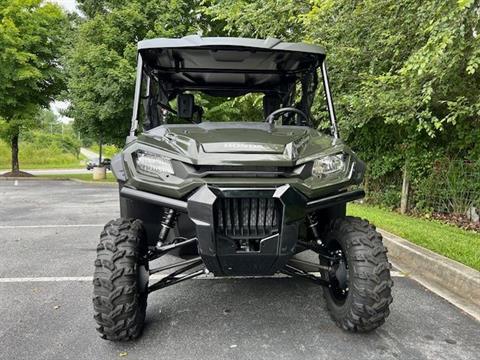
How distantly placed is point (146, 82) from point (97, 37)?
1303cm

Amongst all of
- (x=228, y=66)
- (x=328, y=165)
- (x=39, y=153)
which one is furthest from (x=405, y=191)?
(x=39, y=153)

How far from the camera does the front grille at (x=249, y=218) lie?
2506 mm

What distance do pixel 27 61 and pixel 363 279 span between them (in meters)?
18.6

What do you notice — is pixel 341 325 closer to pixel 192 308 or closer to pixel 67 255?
pixel 192 308

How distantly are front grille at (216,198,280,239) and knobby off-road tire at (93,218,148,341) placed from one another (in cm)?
67

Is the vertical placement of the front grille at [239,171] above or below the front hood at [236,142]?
below

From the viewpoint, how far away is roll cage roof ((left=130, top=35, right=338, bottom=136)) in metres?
3.18

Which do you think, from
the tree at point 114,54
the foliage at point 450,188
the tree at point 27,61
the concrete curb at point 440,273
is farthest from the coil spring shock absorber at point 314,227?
the tree at point 27,61

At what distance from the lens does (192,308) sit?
11.0ft

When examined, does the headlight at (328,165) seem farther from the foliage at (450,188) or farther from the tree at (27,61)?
the tree at (27,61)

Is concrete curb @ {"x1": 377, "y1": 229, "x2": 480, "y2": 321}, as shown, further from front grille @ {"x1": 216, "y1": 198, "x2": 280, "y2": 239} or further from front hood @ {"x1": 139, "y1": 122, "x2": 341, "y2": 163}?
front grille @ {"x1": 216, "y1": 198, "x2": 280, "y2": 239}

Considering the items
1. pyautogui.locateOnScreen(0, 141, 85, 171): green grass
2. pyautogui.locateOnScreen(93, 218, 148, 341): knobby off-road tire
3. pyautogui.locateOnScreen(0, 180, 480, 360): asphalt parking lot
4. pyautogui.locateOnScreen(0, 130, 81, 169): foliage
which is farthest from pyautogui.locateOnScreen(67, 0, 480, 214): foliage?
pyautogui.locateOnScreen(0, 130, 81, 169): foliage

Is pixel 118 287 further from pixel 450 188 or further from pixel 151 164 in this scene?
pixel 450 188

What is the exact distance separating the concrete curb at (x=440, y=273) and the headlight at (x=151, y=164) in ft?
8.77
